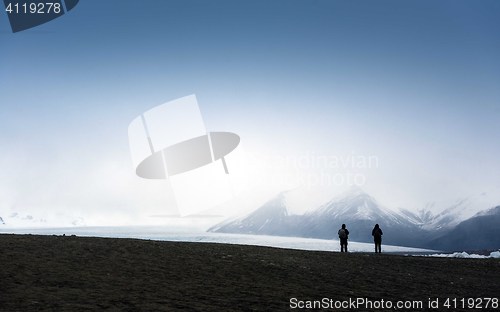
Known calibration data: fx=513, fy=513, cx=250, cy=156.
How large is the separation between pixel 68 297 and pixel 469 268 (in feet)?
84.5

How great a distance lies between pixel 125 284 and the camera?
19.8 metres

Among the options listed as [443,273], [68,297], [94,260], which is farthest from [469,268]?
[68,297]

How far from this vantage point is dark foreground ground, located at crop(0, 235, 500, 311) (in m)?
17.5

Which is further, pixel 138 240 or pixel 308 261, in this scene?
pixel 138 240

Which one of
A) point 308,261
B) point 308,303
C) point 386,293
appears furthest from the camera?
Result: point 308,261

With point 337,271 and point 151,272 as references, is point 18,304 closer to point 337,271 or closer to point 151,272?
point 151,272

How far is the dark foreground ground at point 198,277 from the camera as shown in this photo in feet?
57.3

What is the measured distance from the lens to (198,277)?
22.4 metres
